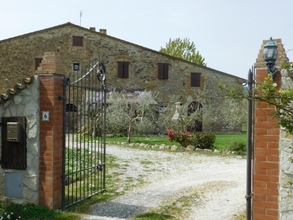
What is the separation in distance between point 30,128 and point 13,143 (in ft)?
1.35

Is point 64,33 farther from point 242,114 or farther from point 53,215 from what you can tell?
point 53,215

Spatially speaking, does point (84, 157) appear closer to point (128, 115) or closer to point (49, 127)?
point (49, 127)

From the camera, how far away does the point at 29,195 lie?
5.54m

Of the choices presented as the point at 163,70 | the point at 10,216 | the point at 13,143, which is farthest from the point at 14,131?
the point at 163,70

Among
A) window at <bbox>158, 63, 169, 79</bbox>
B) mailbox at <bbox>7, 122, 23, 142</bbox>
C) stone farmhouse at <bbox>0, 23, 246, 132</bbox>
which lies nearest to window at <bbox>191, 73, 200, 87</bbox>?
stone farmhouse at <bbox>0, 23, 246, 132</bbox>

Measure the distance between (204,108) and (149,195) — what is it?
1751cm

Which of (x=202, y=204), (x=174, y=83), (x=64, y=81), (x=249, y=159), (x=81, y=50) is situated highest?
(x=81, y=50)

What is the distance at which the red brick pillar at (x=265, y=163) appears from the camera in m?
3.95

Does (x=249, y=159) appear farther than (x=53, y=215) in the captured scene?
No

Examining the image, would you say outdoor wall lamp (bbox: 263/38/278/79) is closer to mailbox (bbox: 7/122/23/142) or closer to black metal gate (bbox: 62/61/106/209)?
black metal gate (bbox: 62/61/106/209)

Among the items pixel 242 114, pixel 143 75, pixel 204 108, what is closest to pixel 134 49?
pixel 143 75

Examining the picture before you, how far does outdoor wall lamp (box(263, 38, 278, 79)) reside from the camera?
3.80 metres

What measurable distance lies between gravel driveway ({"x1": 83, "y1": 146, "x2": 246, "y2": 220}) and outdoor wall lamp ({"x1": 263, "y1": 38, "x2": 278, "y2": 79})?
2.83m

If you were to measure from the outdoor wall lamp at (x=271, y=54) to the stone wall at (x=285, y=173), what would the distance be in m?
0.15
